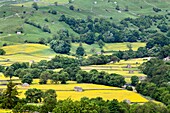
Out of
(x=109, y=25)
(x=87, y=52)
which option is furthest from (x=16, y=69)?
(x=109, y=25)

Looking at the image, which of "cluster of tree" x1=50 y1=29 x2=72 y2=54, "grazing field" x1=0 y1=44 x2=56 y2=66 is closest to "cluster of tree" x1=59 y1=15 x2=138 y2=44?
"cluster of tree" x1=50 y1=29 x2=72 y2=54

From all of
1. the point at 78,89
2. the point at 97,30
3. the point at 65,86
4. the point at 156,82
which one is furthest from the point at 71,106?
the point at 97,30

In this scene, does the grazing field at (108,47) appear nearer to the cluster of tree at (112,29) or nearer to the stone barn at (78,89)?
the cluster of tree at (112,29)

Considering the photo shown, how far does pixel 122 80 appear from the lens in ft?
316

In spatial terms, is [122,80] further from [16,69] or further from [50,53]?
→ [50,53]

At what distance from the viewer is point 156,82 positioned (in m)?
96.3

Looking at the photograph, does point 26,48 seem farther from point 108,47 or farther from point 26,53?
point 108,47

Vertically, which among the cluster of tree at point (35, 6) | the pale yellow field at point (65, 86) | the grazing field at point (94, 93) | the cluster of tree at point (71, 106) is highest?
the cluster of tree at point (35, 6)

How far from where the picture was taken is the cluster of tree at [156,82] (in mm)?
84831

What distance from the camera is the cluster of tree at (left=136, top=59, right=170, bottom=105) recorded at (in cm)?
8483

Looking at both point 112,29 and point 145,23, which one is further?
point 145,23

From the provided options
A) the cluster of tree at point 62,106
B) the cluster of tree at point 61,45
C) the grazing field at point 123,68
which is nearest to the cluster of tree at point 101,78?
the grazing field at point 123,68

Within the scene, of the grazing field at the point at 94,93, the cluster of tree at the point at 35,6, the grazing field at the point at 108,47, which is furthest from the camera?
the cluster of tree at the point at 35,6

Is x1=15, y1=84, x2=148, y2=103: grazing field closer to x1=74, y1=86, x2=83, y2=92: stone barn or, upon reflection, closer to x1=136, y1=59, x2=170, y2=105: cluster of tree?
x1=74, y1=86, x2=83, y2=92: stone barn
